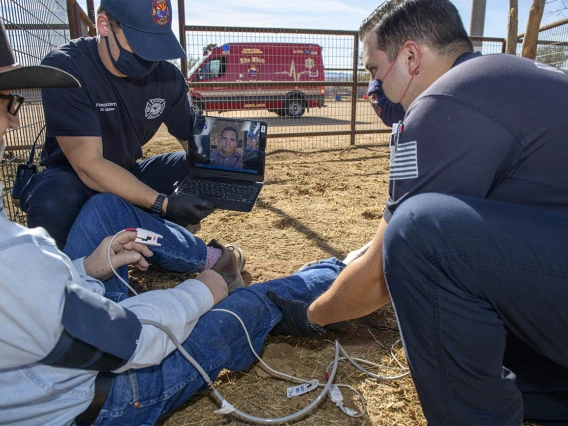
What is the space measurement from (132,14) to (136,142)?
0.81 m

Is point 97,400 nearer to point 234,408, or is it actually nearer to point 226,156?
point 234,408

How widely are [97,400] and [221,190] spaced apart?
1.68 m

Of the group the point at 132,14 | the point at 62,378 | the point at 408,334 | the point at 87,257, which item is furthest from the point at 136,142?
the point at 408,334

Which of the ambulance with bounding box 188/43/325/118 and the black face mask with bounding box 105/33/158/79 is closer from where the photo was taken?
the black face mask with bounding box 105/33/158/79

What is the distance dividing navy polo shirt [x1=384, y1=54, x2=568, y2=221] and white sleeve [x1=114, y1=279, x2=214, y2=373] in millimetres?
773

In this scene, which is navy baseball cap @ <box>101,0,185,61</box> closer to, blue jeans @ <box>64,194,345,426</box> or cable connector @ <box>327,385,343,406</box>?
blue jeans @ <box>64,194,345,426</box>

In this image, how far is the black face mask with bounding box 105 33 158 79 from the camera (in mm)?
2686

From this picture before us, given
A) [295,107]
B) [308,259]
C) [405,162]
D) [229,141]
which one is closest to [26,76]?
[405,162]

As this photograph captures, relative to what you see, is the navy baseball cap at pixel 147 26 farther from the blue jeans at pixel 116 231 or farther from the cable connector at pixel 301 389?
the cable connector at pixel 301 389

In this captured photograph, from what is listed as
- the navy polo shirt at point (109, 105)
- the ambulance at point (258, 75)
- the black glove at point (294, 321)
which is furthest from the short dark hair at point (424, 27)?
the ambulance at point (258, 75)

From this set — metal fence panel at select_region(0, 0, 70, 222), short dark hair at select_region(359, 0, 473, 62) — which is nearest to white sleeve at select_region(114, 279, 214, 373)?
short dark hair at select_region(359, 0, 473, 62)

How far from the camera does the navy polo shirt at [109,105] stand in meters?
2.62

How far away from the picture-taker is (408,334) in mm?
1365

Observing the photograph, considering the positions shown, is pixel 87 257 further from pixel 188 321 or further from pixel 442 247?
pixel 442 247
